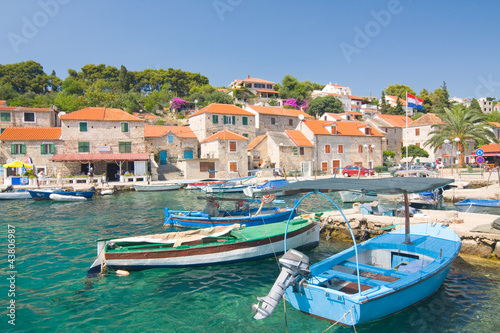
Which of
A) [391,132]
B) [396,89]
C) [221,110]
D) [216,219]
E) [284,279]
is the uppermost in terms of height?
[396,89]

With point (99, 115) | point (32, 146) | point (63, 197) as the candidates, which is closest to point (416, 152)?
point (99, 115)

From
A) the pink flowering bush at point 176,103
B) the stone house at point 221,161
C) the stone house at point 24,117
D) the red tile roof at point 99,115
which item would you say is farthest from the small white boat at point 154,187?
the pink flowering bush at point 176,103

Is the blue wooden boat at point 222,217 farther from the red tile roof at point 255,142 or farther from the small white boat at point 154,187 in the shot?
the red tile roof at point 255,142

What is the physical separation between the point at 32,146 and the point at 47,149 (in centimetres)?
161

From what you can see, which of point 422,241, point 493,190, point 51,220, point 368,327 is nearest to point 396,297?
point 368,327

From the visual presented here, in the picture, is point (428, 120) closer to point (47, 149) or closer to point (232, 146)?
point (232, 146)

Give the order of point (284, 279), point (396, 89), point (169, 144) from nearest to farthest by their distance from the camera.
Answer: point (284, 279) → point (169, 144) → point (396, 89)

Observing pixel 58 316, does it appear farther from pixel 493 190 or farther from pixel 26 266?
pixel 493 190

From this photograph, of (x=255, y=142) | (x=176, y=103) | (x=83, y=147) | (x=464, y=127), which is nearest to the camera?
(x=83, y=147)

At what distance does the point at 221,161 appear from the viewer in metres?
39.3

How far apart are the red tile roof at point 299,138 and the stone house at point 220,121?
287 inches

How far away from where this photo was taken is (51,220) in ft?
58.7

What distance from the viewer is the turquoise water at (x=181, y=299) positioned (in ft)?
21.8

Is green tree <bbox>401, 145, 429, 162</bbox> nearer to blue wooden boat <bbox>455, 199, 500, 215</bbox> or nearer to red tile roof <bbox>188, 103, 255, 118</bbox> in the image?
red tile roof <bbox>188, 103, 255, 118</bbox>
